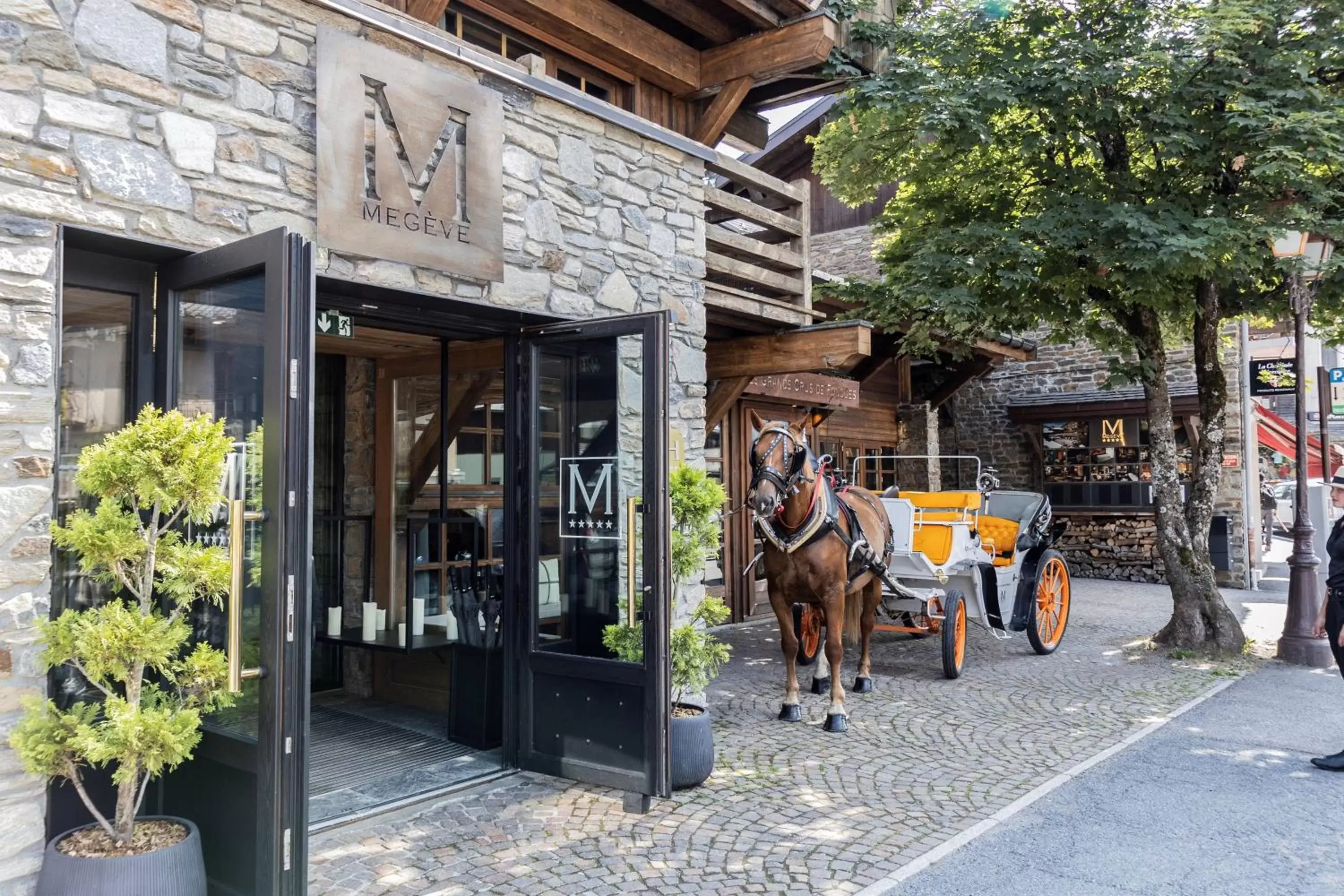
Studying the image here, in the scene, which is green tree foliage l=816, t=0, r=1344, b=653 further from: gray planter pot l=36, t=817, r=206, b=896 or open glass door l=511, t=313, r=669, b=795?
gray planter pot l=36, t=817, r=206, b=896

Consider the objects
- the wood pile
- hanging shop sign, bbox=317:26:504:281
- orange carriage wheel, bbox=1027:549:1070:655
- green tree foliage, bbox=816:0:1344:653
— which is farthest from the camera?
the wood pile

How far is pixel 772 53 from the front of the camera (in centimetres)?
681

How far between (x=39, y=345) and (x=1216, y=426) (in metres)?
9.42

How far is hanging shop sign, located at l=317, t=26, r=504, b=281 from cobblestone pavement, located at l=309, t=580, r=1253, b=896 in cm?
268

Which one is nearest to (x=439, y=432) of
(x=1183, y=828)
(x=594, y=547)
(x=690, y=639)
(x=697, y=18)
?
(x=594, y=547)

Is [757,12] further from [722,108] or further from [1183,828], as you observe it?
[1183,828]

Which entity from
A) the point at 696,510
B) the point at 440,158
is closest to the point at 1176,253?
the point at 696,510

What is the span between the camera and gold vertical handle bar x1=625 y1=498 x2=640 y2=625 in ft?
15.3

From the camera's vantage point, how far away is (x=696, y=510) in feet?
A: 17.1

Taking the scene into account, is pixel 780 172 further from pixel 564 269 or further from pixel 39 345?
pixel 39 345

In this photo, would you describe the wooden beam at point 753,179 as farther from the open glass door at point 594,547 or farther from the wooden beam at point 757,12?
the open glass door at point 594,547

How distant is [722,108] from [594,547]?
380 centimetres

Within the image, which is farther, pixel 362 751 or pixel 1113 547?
pixel 1113 547

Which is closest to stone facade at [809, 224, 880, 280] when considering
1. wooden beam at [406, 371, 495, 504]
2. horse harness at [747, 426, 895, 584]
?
horse harness at [747, 426, 895, 584]
